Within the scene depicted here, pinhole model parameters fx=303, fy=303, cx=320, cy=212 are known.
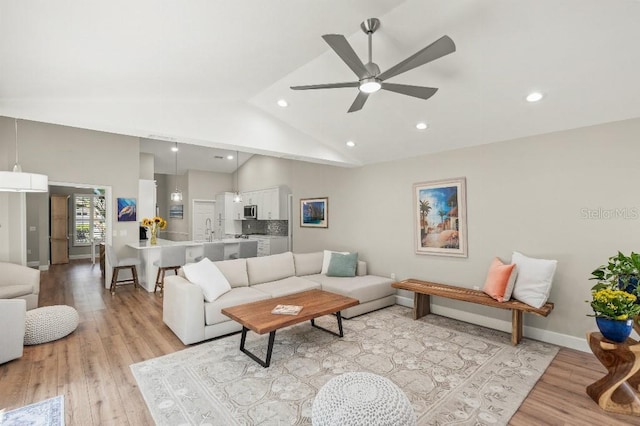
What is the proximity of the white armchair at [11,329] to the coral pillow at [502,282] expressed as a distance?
5058mm

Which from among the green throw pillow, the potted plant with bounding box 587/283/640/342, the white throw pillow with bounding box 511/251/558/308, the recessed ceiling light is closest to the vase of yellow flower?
the green throw pillow

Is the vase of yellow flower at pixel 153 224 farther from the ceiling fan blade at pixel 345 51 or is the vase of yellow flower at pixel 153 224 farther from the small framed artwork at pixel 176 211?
the ceiling fan blade at pixel 345 51

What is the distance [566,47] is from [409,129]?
1863mm

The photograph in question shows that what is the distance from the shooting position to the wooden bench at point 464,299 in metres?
3.27

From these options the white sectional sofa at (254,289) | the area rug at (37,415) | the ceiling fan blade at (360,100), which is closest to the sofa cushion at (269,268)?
the white sectional sofa at (254,289)

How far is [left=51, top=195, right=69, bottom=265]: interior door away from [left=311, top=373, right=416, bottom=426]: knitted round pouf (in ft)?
35.8

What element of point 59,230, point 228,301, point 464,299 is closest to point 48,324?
point 228,301

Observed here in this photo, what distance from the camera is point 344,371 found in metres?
2.86

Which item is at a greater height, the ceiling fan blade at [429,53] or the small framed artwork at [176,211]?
the ceiling fan blade at [429,53]

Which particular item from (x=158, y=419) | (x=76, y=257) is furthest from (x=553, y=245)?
(x=76, y=257)

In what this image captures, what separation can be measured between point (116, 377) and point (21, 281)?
9.83 ft

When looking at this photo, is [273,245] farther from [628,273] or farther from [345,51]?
[628,273]

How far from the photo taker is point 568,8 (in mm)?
2080

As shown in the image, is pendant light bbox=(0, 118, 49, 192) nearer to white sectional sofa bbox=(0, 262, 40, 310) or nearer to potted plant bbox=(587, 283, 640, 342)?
white sectional sofa bbox=(0, 262, 40, 310)
